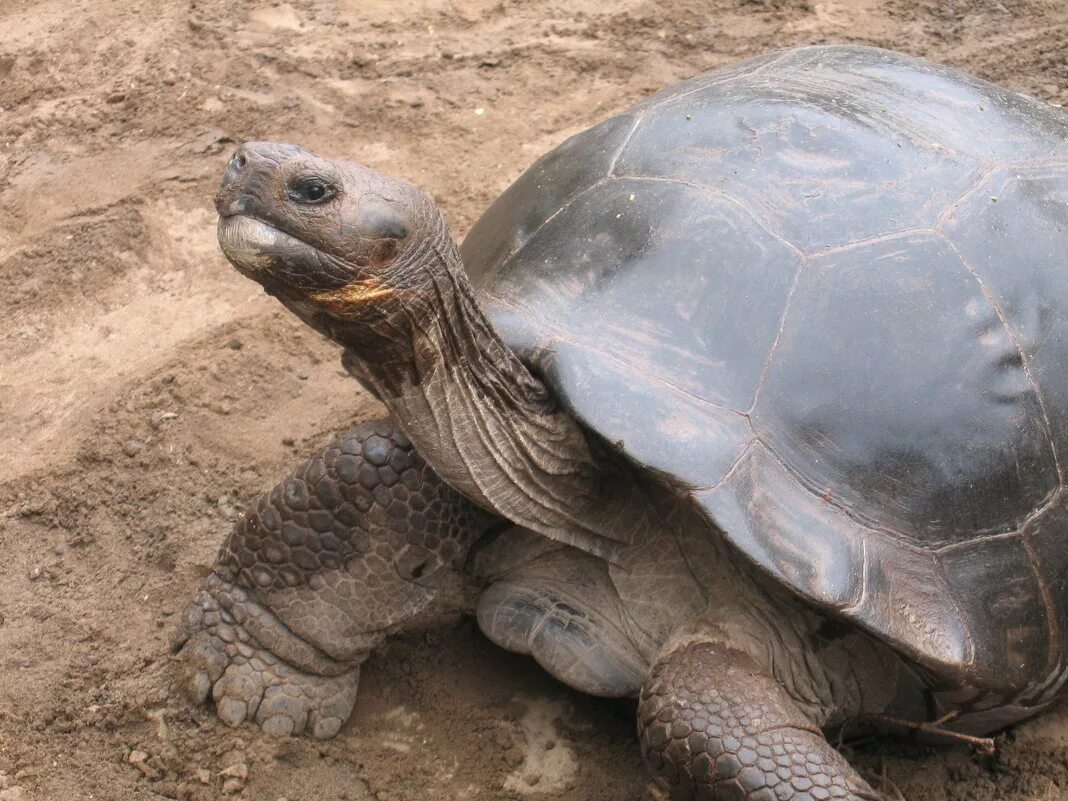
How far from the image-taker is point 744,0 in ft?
22.4

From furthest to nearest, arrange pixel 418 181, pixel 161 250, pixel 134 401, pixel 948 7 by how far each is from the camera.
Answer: pixel 948 7
pixel 418 181
pixel 161 250
pixel 134 401

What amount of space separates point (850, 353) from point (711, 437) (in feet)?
1.47

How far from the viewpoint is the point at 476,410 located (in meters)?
2.93

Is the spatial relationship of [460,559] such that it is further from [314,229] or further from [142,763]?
[314,229]

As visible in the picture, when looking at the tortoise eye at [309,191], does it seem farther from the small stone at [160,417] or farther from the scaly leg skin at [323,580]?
the small stone at [160,417]

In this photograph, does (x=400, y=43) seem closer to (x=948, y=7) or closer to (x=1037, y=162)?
(x=948, y=7)

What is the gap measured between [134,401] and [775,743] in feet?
9.06

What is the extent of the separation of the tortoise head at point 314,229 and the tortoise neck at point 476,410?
103mm

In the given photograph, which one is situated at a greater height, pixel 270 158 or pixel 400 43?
pixel 270 158

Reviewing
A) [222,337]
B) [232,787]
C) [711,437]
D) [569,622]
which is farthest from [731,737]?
[222,337]

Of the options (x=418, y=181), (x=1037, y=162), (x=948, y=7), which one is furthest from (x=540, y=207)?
(x=948, y=7)

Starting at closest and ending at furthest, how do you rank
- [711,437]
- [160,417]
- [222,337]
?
1. [711,437]
2. [160,417]
3. [222,337]

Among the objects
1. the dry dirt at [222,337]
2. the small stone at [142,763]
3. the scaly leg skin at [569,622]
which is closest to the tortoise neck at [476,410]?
the scaly leg skin at [569,622]

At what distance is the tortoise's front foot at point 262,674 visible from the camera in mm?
3432
